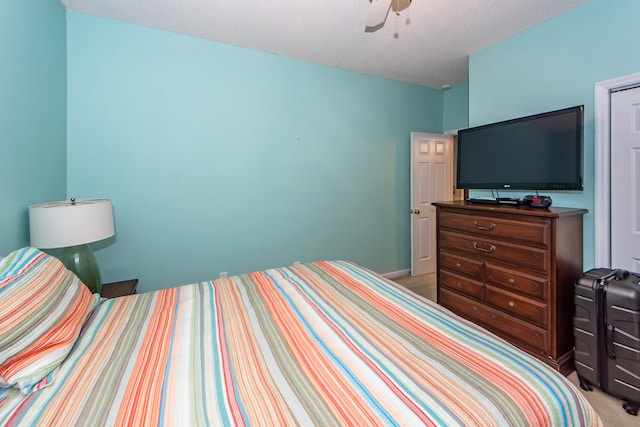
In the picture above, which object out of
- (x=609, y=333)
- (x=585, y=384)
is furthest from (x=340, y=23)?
(x=585, y=384)

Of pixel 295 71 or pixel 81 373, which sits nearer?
pixel 81 373

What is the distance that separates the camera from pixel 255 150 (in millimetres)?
2932

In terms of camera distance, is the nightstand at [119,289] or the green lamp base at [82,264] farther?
the nightstand at [119,289]

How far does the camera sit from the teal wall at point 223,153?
2354mm

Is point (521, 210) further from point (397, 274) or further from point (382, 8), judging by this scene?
A: point (397, 274)

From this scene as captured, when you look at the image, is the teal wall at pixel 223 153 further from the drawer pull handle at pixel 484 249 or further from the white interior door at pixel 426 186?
the drawer pull handle at pixel 484 249

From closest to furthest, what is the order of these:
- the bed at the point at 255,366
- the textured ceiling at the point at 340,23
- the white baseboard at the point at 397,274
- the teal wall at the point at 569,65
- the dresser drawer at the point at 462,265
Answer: the bed at the point at 255,366 → the teal wall at the point at 569,65 → the textured ceiling at the point at 340,23 → the dresser drawer at the point at 462,265 → the white baseboard at the point at 397,274

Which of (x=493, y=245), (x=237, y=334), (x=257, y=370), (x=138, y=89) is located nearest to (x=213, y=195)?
(x=138, y=89)

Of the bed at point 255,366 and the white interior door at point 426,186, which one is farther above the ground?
the white interior door at point 426,186

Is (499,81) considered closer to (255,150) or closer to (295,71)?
(295,71)

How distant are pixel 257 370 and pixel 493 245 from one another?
2.07 meters

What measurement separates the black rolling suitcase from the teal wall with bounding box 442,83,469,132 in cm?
262

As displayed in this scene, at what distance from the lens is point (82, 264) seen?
1.81 meters

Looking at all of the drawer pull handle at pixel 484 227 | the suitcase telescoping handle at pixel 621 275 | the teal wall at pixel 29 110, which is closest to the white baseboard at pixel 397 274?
the drawer pull handle at pixel 484 227
